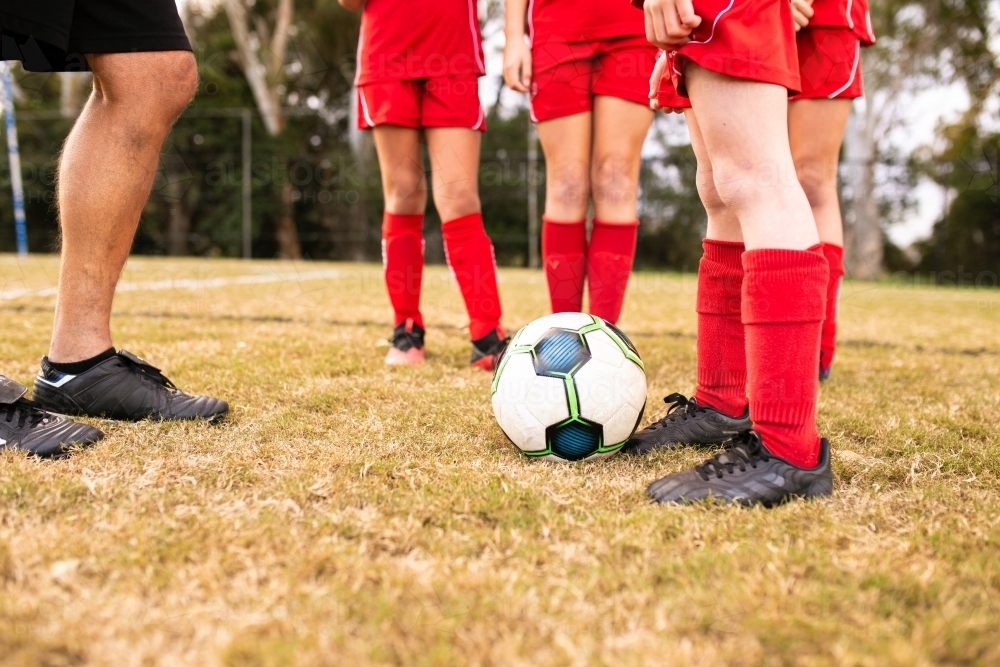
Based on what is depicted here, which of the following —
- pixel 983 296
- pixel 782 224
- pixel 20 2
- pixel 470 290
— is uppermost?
pixel 20 2

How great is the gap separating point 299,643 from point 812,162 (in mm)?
2330

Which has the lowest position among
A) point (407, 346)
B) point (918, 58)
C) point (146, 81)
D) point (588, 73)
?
point (407, 346)

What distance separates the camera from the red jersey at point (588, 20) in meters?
2.49

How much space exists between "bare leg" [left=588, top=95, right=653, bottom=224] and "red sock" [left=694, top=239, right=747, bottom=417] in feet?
2.58

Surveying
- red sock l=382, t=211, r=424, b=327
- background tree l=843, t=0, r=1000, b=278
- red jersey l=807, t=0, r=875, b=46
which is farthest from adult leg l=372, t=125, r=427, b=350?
background tree l=843, t=0, r=1000, b=278

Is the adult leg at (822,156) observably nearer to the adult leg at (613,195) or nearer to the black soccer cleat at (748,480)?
the adult leg at (613,195)

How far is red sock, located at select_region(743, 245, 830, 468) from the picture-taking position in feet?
4.72

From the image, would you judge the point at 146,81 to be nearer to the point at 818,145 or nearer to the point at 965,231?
the point at 818,145

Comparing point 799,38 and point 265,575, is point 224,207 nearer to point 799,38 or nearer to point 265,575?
point 799,38

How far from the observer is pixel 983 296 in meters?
8.73

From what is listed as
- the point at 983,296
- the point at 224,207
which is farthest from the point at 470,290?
the point at 224,207

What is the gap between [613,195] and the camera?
2676mm

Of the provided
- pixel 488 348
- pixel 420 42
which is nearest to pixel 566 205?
pixel 488 348

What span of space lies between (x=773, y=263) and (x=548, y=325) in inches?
23.6
